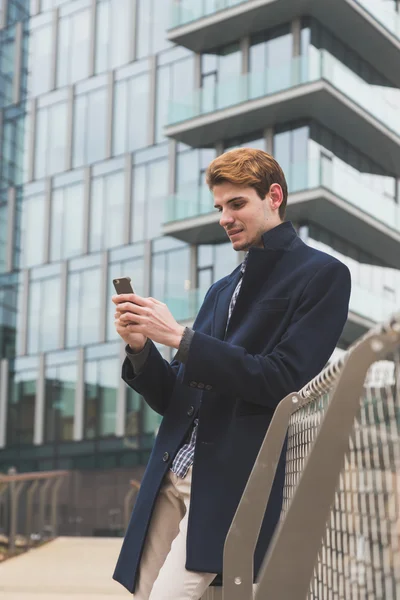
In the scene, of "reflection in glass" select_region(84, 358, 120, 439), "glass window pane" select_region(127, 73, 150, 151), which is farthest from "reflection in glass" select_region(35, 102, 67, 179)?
"reflection in glass" select_region(84, 358, 120, 439)

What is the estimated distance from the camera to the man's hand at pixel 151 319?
2242 mm

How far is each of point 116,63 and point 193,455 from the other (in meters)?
34.0

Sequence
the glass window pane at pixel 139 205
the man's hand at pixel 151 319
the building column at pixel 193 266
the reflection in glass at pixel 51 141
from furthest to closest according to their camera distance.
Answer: the reflection in glass at pixel 51 141 → the glass window pane at pixel 139 205 → the building column at pixel 193 266 → the man's hand at pixel 151 319

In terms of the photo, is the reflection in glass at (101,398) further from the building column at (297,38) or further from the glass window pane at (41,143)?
the building column at (297,38)

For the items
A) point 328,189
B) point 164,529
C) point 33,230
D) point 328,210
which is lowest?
point 164,529

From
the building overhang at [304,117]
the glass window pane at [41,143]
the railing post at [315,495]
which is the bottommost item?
the railing post at [315,495]

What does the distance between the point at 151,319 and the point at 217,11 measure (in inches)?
1063

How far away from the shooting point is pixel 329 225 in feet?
89.3

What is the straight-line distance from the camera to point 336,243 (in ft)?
91.9

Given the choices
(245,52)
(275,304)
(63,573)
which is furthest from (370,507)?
(245,52)

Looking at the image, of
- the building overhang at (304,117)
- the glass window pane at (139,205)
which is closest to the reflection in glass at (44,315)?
the glass window pane at (139,205)

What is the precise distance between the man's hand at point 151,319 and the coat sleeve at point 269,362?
6 centimetres

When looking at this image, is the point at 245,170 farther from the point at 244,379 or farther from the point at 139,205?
the point at 139,205

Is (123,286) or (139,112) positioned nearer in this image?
(123,286)
